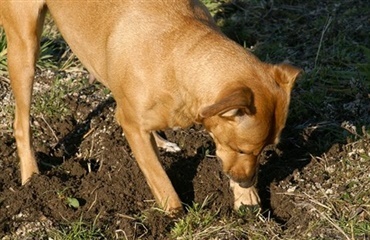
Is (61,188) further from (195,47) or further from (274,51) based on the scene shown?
(274,51)

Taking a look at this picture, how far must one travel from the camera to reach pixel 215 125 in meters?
5.67

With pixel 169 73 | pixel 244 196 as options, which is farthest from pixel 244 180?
pixel 169 73

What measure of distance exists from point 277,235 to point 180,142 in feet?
5.45

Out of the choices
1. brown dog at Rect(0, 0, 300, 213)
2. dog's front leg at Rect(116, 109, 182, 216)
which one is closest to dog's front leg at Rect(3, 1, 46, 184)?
brown dog at Rect(0, 0, 300, 213)

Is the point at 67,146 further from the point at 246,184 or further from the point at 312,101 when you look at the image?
the point at 312,101

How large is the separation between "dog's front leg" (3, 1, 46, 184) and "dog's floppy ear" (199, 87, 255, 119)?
2.08 metres

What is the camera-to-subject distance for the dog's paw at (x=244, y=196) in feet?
20.3

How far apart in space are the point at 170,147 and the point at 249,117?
1834mm

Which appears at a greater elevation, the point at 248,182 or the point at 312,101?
the point at 248,182

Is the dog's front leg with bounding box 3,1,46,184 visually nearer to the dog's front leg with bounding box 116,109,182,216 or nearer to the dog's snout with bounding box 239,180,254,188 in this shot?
the dog's front leg with bounding box 116,109,182,216

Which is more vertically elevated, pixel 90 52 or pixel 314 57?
pixel 90 52

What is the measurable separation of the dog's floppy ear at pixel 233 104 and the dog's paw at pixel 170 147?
184 centimetres

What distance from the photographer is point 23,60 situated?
22.5 feet

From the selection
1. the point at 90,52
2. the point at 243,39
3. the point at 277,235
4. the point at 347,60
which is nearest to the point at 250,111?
the point at 277,235
